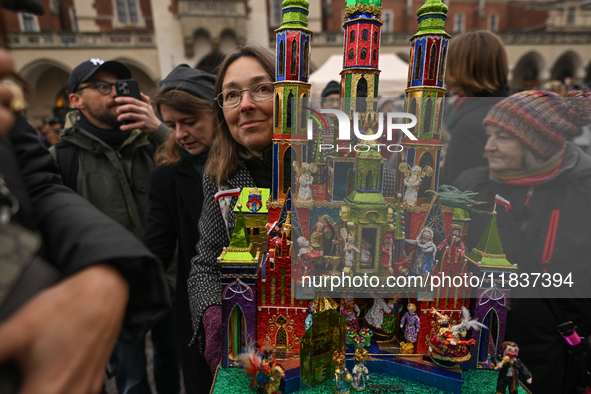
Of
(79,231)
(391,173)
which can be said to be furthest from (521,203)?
(79,231)

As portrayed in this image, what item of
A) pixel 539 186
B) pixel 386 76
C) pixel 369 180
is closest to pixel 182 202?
pixel 369 180

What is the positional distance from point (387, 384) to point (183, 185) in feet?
4.84

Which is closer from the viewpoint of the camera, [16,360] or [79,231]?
[16,360]

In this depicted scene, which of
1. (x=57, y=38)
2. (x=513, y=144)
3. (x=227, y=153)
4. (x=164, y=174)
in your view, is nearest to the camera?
(x=513, y=144)

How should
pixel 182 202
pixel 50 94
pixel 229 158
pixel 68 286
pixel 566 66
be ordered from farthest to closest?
pixel 566 66 < pixel 50 94 < pixel 182 202 < pixel 229 158 < pixel 68 286

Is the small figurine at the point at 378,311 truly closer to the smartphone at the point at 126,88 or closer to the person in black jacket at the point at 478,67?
the person in black jacket at the point at 478,67

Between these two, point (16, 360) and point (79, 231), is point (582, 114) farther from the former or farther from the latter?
point (16, 360)

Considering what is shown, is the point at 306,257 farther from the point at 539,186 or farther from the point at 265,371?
the point at 539,186

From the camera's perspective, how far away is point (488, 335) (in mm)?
1270

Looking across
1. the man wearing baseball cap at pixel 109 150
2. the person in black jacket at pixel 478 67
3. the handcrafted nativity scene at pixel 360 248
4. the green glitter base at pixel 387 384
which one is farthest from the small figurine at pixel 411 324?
the man wearing baseball cap at pixel 109 150

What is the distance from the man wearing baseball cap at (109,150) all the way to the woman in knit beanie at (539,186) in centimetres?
217

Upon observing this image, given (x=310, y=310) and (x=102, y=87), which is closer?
(x=310, y=310)

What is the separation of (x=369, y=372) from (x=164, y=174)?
1.58 metres

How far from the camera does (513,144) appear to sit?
1.29 meters
